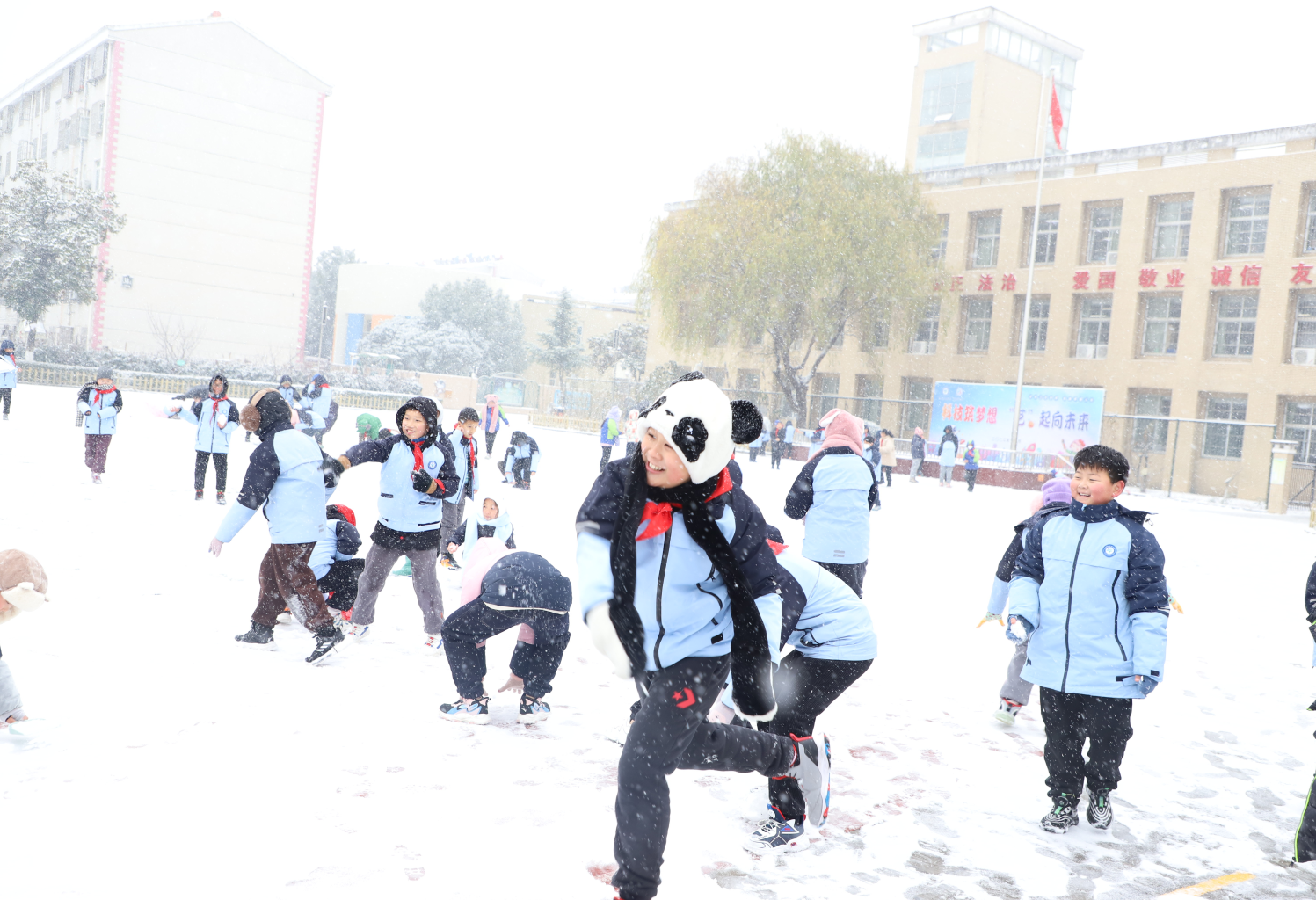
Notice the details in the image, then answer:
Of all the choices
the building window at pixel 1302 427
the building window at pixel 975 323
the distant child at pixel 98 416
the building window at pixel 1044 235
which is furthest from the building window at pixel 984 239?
the distant child at pixel 98 416

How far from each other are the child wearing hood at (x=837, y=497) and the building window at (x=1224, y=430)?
29358 mm

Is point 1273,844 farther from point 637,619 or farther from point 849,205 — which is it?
point 849,205

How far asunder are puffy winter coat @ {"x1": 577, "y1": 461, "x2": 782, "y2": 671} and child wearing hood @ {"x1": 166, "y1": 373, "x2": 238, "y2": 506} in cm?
979

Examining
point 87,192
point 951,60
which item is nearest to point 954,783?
point 87,192

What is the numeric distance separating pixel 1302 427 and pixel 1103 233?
9.75 metres

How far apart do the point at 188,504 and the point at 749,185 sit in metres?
27.6

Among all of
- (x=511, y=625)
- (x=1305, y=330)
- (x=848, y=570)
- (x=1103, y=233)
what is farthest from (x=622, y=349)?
(x=511, y=625)

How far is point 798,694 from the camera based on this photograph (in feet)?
12.0

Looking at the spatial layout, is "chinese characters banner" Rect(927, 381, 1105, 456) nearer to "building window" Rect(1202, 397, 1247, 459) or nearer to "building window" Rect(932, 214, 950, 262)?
"building window" Rect(1202, 397, 1247, 459)

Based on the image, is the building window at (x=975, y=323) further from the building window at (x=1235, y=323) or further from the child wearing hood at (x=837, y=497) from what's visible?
the child wearing hood at (x=837, y=497)

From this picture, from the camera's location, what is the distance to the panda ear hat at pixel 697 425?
2.78 m

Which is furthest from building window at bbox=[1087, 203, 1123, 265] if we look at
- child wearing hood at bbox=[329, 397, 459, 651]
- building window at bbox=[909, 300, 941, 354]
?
child wearing hood at bbox=[329, 397, 459, 651]

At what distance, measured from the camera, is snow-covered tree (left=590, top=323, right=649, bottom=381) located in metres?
67.4

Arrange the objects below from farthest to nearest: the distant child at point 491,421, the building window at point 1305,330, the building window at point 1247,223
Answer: the building window at point 1247,223, the building window at point 1305,330, the distant child at point 491,421
